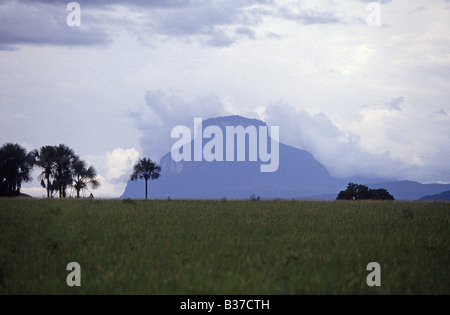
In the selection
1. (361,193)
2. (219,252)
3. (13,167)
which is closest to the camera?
(219,252)

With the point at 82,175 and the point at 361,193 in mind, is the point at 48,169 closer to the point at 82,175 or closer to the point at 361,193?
the point at 82,175

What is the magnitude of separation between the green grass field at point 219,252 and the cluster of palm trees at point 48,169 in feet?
174

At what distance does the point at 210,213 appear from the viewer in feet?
93.7

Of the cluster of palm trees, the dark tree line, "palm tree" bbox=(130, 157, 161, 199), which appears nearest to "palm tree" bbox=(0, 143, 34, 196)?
the cluster of palm trees

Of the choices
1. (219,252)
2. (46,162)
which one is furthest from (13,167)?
(219,252)

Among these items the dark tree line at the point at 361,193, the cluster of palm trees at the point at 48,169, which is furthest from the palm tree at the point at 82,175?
the dark tree line at the point at 361,193

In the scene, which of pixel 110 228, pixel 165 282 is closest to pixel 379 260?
pixel 165 282

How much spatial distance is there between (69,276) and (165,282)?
3.15 metres

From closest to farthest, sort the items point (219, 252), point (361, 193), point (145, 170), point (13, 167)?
point (219, 252)
point (361, 193)
point (13, 167)
point (145, 170)

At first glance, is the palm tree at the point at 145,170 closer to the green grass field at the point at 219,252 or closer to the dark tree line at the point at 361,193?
the dark tree line at the point at 361,193

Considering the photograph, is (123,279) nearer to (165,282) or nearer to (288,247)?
(165,282)

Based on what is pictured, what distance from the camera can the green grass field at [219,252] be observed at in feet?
44.4

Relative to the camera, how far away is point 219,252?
17.2 meters

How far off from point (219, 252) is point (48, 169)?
6982 cm
